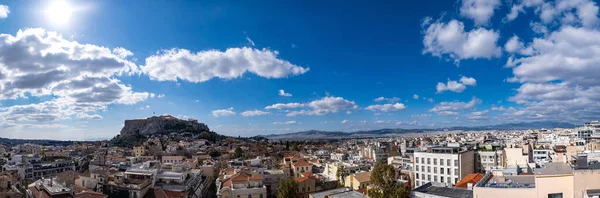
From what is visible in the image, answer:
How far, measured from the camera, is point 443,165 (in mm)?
47812

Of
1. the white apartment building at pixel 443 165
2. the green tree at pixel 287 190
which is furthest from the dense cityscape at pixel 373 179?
the green tree at pixel 287 190

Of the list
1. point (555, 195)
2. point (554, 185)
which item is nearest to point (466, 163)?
point (555, 195)

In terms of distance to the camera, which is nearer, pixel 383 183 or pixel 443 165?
pixel 383 183

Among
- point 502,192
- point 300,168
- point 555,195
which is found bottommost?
point 300,168

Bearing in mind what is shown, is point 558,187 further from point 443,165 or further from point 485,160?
point 485,160

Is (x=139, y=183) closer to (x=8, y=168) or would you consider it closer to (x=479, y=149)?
(x=8, y=168)

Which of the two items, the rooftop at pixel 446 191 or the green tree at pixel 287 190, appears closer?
the rooftop at pixel 446 191

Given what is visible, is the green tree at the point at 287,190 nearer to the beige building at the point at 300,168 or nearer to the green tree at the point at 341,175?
the green tree at the point at 341,175

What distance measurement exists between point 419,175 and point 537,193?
3248 centimetres

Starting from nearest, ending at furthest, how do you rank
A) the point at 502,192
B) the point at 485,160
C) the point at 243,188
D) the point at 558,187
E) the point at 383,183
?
the point at 558,187
the point at 502,192
the point at 383,183
the point at 243,188
the point at 485,160

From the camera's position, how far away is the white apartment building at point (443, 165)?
47.0 metres

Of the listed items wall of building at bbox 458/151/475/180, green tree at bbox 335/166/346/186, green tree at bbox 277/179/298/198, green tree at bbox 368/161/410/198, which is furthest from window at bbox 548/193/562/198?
green tree at bbox 335/166/346/186

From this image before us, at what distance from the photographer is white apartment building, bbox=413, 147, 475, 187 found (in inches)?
1850

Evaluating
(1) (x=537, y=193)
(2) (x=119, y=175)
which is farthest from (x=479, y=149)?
(2) (x=119, y=175)
